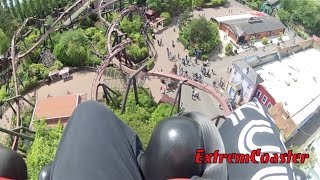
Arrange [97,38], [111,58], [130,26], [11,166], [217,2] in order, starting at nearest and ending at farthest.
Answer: [11,166] < [111,58] < [97,38] < [130,26] < [217,2]

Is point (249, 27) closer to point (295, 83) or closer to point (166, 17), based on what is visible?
point (166, 17)

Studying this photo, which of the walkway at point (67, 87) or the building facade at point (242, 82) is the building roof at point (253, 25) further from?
the walkway at point (67, 87)

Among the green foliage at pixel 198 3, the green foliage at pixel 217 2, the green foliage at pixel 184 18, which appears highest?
the green foliage at pixel 198 3

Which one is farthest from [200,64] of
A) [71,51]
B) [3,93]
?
[3,93]

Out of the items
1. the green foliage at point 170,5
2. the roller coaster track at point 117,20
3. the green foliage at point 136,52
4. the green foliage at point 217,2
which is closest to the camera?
the roller coaster track at point 117,20

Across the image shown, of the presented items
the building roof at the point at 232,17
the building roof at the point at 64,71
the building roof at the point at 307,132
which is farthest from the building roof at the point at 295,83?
the building roof at the point at 64,71

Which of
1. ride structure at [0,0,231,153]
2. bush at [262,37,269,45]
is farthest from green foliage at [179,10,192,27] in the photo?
bush at [262,37,269,45]
